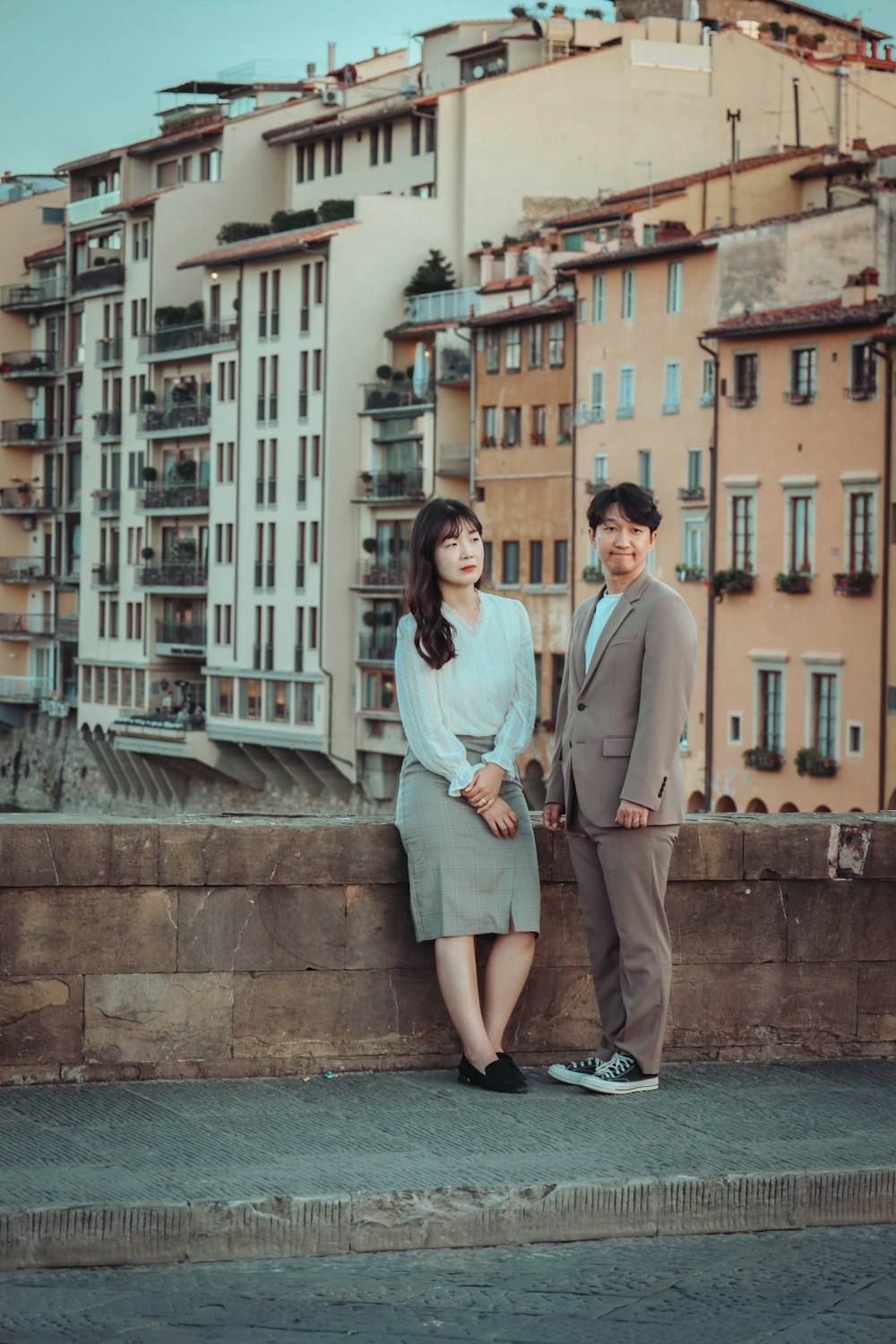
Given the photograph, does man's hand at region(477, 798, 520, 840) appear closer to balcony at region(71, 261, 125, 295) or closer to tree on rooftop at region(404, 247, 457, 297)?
tree on rooftop at region(404, 247, 457, 297)

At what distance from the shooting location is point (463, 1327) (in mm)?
5586

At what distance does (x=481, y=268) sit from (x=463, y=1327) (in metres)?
65.8

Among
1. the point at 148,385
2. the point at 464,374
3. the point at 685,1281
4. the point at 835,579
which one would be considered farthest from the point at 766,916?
the point at 148,385

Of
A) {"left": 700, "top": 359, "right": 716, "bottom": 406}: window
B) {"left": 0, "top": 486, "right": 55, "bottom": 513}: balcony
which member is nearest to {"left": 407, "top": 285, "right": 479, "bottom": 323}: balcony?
{"left": 700, "top": 359, "right": 716, "bottom": 406}: window

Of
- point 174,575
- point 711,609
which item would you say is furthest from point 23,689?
point 711,609

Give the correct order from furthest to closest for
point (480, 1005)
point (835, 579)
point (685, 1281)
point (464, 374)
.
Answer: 1. point (464, 374)
2. point (835, 579)
3. point (480, 1005)
4. point (685, 1281)

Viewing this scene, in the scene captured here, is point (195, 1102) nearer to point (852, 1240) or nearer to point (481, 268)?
point (852, 1240)

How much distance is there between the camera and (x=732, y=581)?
5466cm

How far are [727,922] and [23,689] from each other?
83.9 m

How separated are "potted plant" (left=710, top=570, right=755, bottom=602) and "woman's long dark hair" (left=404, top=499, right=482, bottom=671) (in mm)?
46950

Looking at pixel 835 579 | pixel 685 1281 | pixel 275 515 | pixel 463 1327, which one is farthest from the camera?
pixel 275 515

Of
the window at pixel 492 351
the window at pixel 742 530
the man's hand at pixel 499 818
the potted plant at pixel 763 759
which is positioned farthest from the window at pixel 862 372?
the man's hand at pixel 499 818

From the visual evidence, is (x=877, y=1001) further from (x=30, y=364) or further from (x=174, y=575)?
(x=30, y=364)

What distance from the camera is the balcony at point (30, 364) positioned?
9188cm
